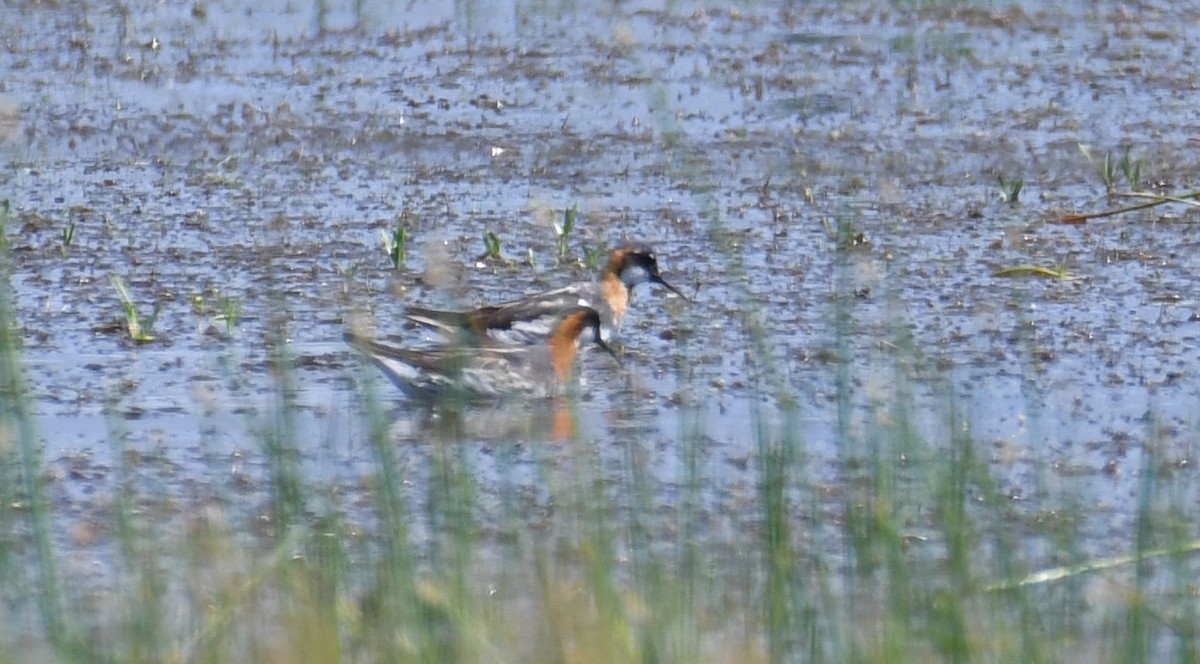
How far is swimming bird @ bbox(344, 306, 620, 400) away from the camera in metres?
6.90

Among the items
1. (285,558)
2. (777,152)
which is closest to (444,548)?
(285,558)

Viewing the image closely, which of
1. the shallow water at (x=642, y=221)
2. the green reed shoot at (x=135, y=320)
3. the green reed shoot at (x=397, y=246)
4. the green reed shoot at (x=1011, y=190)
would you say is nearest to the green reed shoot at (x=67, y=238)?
the shallow water at (x=642, y=221)

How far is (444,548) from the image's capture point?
482 cm

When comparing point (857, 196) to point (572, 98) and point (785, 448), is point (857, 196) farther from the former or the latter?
point (785, 448)

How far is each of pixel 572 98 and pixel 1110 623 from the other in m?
7.75

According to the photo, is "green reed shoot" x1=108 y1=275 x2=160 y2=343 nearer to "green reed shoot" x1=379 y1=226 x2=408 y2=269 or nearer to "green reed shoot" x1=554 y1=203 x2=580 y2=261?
"green reed shoot" x1=379 y1=226 x2=408 y2=269

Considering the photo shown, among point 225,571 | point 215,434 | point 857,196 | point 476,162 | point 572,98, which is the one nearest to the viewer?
point 225,571

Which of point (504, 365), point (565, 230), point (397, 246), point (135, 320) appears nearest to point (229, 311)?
point (135, 320)

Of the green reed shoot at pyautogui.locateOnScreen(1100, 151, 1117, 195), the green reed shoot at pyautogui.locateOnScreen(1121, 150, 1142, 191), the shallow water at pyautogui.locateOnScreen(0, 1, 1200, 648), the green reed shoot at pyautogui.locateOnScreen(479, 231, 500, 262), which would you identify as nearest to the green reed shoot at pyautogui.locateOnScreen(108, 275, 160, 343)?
the shallow water at pyautogui.locateOnScreen(0, 1, 1200, 648)

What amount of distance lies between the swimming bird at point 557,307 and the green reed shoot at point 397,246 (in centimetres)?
56

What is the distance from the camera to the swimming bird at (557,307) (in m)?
7.32

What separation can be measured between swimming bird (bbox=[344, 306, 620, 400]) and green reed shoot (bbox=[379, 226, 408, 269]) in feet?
3.35

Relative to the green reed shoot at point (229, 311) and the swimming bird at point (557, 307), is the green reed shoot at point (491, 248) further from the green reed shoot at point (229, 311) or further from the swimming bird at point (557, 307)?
the green reed shoot at point (229, 311)

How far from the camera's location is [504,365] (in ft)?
23.6
